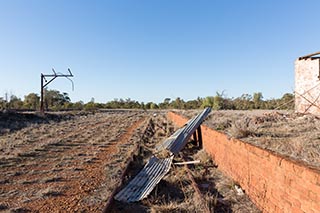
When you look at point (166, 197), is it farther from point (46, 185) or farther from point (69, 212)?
point (46, 185)

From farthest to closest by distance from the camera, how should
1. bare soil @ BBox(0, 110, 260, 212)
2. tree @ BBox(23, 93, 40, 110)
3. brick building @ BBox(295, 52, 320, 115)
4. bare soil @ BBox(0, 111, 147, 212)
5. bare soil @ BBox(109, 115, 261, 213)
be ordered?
1. tree @ BBox(23, 93, 40, 110)
2. brick building @ BBox(295, 52, 320, 115)
3. bare soil @ BBox(0, 111, 147, 212)
4. bare soil @ BBox(0, 110, 260, 212)
5. bare soil @ BBox(109, 115, 261, 213)

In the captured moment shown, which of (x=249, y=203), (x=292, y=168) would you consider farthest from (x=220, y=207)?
(x=292, y=168)

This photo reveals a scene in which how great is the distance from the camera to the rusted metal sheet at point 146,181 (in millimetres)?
5043

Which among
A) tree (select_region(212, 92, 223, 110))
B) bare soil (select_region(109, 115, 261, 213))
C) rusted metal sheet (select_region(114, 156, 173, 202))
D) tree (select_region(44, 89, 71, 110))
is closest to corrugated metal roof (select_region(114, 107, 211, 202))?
rusted metal sheet (select_region(114, 156, 173, 202))

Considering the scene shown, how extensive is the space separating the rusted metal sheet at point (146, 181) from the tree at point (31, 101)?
52000 mm

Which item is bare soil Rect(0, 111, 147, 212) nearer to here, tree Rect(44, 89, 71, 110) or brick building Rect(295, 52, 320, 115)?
brick building Rect(295, 52, 320, 115)

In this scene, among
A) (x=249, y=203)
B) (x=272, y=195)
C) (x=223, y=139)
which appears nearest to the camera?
(x=272, y=195)

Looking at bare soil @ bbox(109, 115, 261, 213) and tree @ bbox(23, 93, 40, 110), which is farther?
tree @ bbox(23, 93, 40, 110)

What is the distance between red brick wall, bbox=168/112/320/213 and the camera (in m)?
2.86

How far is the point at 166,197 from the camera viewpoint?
507 centimetres

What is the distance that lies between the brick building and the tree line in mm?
2125

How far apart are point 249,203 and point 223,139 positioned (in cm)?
201

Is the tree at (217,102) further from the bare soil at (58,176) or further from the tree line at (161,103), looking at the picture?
the bare soil at (58,176)

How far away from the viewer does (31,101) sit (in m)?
55.3
